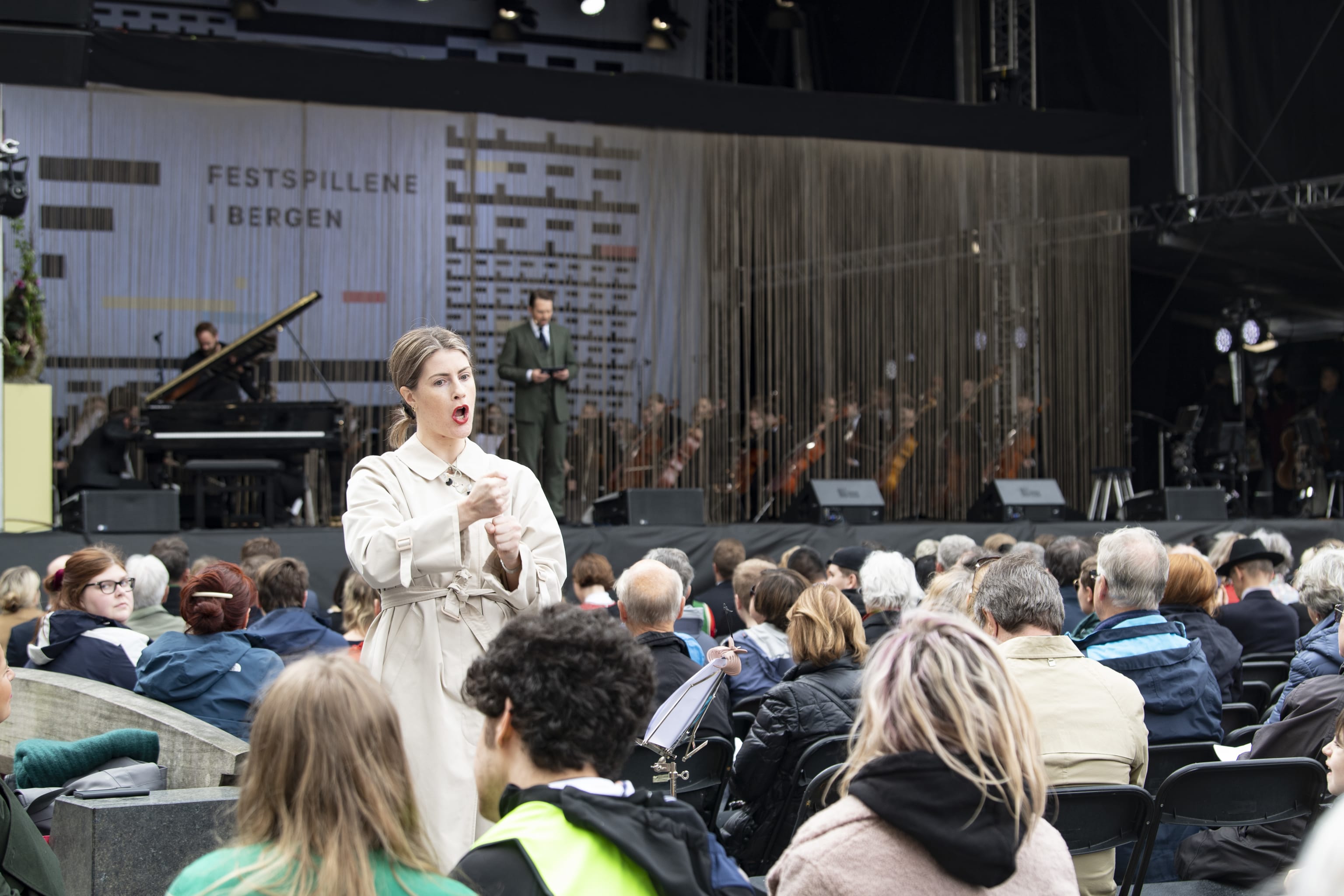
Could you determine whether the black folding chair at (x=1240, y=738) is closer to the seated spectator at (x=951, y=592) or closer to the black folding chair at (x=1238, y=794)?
the black folding chair at (x=1238, y=794)

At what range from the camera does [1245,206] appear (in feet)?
39.1

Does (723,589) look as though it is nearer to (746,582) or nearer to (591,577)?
(746,582)

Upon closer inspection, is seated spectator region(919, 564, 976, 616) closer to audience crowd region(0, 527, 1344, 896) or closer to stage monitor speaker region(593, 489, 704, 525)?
audience crowd region(0, 527, 1344, 896)

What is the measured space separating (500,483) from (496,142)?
9.95 m

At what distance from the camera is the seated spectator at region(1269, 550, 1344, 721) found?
3719 millimetres

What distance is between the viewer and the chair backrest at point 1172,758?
11.1ft

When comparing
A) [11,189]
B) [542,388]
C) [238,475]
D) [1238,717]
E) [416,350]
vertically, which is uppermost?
[11,189]

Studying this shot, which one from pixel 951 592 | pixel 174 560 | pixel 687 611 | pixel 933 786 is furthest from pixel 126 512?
pixel 933 786

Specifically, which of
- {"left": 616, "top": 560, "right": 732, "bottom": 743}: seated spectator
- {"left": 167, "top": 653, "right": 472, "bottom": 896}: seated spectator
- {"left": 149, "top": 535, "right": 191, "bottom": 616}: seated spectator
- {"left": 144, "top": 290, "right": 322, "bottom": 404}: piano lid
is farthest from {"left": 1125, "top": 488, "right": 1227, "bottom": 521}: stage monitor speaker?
{"left": 167, "top": 653, "right": 472, "bottom": 896}: seated spectator

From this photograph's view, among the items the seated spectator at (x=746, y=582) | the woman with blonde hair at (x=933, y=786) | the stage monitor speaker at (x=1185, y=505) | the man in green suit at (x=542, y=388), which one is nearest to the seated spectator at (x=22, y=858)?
the woman with blonde hair at (x=933, y=786)

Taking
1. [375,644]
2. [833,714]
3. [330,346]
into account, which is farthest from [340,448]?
[375,644]

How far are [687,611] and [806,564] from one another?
895 millimetres

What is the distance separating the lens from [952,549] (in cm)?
620

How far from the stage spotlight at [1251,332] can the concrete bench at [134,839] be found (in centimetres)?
1232
